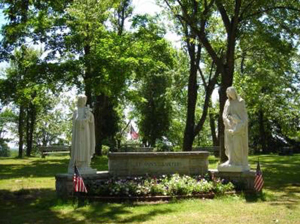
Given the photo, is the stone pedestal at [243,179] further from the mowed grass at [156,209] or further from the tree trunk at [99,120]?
the tree trunk at [99,120]

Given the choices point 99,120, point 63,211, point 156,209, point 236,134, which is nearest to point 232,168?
point 236,134

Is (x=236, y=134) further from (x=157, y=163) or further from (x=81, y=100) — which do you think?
(x=81, y=100)

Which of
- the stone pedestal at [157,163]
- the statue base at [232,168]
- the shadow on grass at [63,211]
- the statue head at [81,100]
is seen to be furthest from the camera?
the stone pedestal at [157,163]

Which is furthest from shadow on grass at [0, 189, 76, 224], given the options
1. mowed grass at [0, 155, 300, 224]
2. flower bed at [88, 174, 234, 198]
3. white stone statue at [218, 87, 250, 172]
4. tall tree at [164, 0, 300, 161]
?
tall tree at [164, 0, 300, 161]

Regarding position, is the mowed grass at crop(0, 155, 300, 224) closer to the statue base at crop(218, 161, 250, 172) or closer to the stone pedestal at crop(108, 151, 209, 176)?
the statue base at crop(218, 161, 250, 172)

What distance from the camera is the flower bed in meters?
10.8

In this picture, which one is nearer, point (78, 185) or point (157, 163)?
point (78, 185)

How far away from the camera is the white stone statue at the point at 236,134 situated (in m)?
12.0

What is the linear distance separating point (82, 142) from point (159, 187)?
2.88m

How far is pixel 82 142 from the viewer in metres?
11.9

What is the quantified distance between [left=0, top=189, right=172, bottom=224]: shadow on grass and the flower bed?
1.99ft

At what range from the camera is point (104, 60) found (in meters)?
23.0

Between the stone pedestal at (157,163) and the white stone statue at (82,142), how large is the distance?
1056 mm

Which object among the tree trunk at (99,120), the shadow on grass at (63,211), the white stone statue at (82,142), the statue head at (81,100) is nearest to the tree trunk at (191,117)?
the tree trunk at (99,120)
